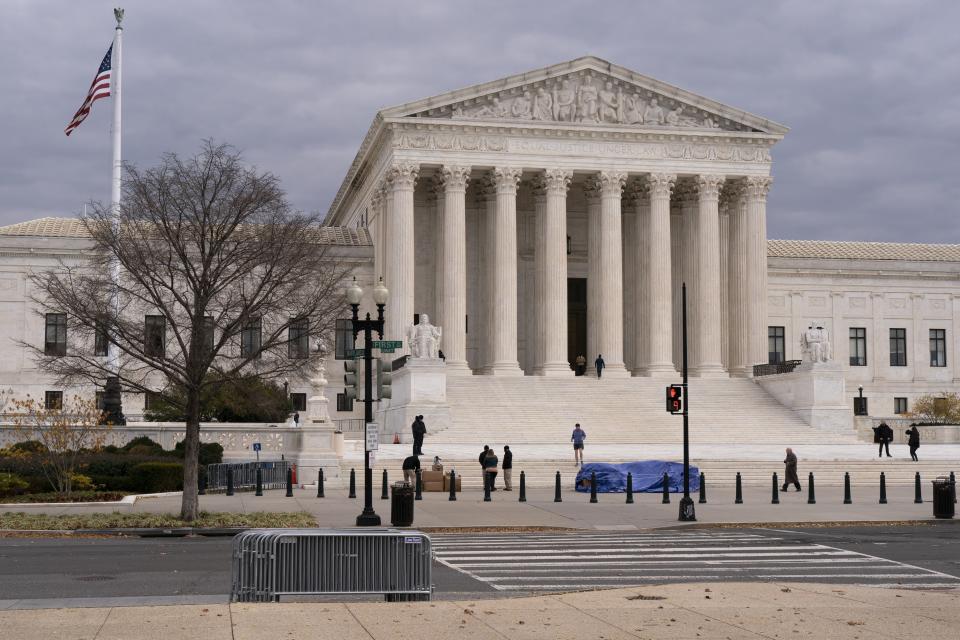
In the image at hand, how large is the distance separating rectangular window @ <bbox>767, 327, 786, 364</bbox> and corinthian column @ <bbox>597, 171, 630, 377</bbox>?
17622 mm

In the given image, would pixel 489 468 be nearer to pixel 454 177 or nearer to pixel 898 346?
pixel 454 177

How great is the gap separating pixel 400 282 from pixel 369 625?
57.6m

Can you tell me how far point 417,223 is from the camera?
7769cm

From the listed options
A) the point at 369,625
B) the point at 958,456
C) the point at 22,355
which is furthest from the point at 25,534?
the point at 22,355

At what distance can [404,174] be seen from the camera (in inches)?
2758

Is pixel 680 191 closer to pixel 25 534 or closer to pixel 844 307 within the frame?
pixel 844 307

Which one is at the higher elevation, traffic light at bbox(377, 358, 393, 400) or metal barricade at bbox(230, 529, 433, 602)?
traffic light at bbox(377, 358, 393, 400)

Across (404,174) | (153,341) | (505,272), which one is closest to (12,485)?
(153,341)

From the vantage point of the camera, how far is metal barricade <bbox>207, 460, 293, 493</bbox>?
40.2m

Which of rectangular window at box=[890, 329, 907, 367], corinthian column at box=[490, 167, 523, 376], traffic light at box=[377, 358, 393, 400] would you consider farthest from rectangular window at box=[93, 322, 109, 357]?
rectangular window at box=[890, 329, 907, 367]

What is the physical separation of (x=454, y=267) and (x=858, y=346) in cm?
3335

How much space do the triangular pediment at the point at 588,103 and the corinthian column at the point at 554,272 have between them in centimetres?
377

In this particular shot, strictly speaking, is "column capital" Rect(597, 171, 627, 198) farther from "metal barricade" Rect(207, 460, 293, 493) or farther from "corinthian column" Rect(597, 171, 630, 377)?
"metal barricade" Rect(207, 460, 293, 493)

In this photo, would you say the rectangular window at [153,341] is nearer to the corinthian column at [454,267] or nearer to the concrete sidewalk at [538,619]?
the concrete sidewalk at [538,619]
